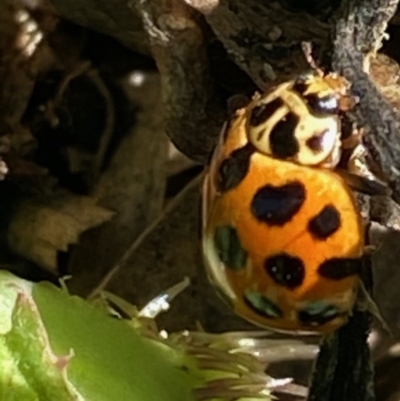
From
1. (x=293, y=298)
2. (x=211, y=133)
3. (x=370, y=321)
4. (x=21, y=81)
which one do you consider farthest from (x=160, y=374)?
(x=21, y=81)

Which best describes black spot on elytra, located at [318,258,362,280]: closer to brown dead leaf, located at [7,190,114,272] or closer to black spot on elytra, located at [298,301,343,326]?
black spot on elytra, located at [298,301,343,326]

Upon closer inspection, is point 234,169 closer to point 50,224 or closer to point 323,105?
point 323,105

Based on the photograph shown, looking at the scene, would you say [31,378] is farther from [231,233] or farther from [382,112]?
[382,112]

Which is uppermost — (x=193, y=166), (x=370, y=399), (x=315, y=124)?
(x=315, y=124)

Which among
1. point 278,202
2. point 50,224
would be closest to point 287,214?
point 278,202

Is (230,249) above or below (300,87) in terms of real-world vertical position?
below

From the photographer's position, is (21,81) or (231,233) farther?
(21,81)

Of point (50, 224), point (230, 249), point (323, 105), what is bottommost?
point (50, 224)

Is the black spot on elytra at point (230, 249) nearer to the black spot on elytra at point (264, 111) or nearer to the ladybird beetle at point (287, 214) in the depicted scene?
the ladybird beetle at point (287, 214)
